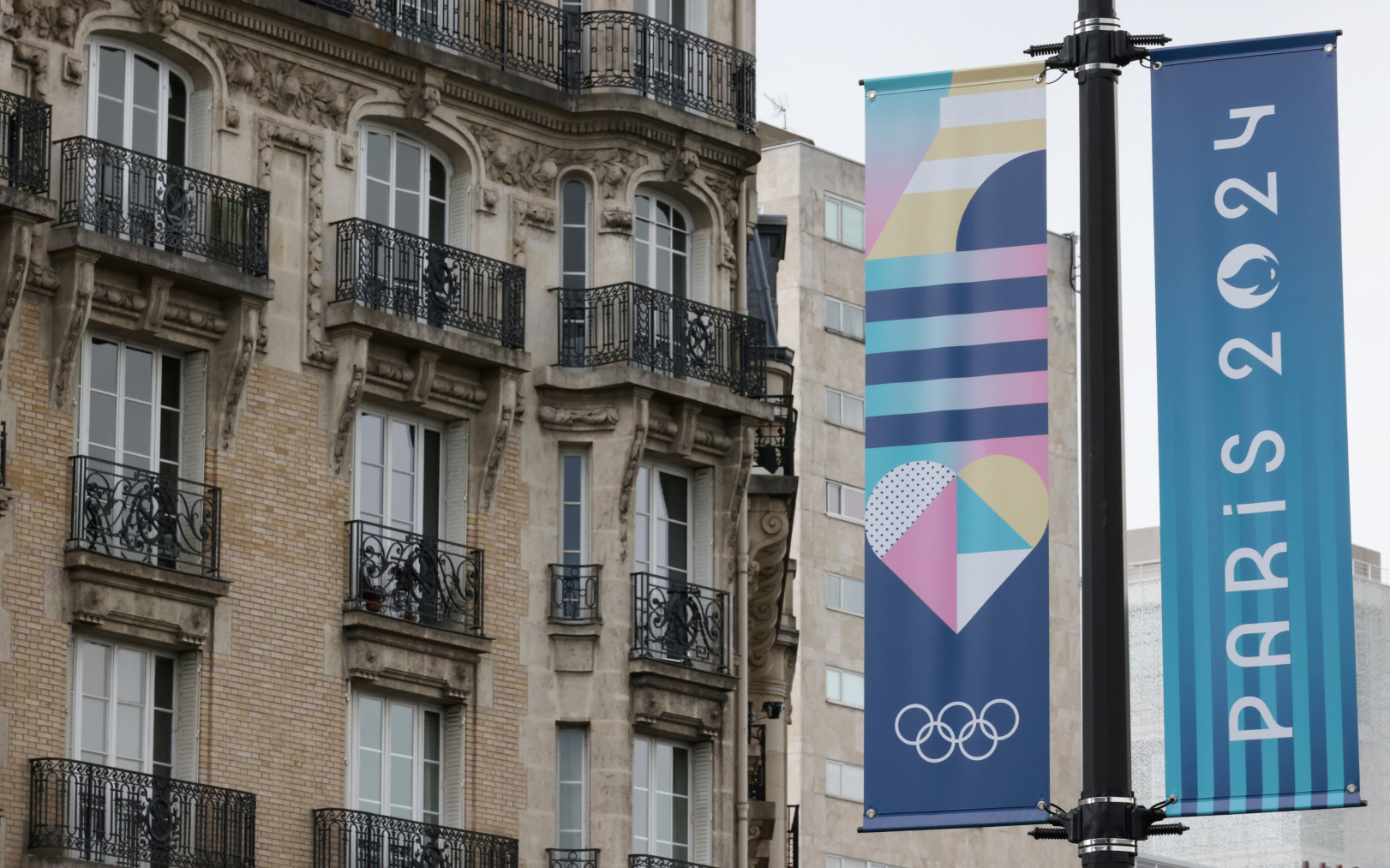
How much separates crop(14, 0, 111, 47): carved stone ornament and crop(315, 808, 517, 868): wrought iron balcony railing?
841 cm

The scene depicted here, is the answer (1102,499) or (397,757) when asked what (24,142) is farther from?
A: (1102,499)

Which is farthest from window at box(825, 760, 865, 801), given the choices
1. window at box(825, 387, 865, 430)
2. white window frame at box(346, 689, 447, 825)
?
white window frame at box(346, 689, 447, 825)

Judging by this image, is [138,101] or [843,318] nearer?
[138,101]

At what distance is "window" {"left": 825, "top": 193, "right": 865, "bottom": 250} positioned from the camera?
3014 inches

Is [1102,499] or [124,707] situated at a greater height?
[124,707]

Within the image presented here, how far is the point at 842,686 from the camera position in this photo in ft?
239

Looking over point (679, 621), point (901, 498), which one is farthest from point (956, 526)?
point (679, 621)

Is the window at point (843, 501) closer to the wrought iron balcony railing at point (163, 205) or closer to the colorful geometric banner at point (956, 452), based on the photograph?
the wrought iron balcony railing at point (163, 205)

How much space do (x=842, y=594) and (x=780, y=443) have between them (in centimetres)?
3551

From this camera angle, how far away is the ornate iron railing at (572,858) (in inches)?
1265

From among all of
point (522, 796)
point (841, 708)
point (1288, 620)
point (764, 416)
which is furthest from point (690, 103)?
point (841, 708)

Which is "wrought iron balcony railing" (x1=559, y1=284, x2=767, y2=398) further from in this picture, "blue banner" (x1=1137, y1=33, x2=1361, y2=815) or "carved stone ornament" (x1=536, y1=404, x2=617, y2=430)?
"blue banner" (x1=1137, y1=33, x2=1361, y2=815)

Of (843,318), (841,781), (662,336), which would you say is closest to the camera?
(662,336)

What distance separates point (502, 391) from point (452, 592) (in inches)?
92.4
